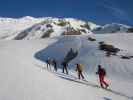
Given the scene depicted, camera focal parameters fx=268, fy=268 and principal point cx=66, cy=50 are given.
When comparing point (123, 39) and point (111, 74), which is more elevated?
point (123, 39)

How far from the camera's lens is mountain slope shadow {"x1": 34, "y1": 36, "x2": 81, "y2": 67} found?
4892cm

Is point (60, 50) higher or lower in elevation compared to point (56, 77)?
higher

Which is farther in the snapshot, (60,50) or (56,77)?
(60,50)

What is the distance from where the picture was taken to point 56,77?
2214cm

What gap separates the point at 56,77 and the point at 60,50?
29.9m

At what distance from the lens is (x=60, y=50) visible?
5200 centimetres

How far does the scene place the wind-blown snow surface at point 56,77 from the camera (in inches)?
589

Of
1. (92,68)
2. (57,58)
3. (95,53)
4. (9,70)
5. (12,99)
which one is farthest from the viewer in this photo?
(57,58)

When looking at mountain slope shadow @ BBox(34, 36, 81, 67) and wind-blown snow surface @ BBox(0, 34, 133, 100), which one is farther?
mountain slope shadow @ BBox(34, 36, 81, 67)

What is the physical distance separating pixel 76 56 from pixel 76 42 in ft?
26.7

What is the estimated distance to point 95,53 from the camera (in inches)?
1769

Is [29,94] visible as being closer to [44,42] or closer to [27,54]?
[27,54]

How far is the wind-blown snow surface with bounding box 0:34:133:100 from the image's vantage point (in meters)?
15.0

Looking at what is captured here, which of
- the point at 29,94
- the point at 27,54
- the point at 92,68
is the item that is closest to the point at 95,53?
the point at 92,68
